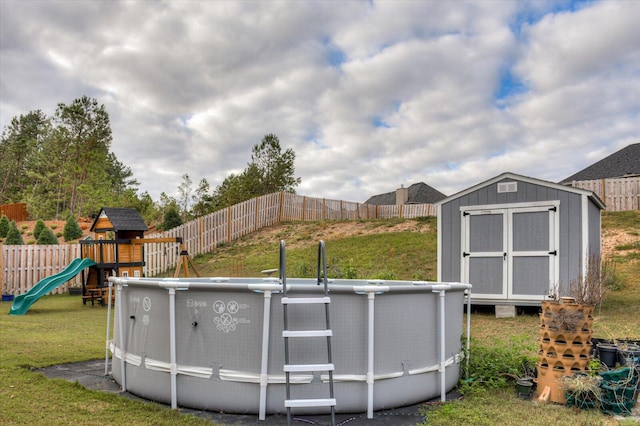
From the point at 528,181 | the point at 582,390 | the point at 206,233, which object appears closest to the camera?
the point at 582,390

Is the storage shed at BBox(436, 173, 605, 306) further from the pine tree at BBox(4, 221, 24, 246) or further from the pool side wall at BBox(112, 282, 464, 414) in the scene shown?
the pine tree at BBox(4, 221, 24, 246)

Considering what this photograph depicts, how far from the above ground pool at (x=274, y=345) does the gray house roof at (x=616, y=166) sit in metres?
26.7

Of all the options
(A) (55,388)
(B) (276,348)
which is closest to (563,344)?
(B) (276,348)

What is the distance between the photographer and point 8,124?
49.1 meters

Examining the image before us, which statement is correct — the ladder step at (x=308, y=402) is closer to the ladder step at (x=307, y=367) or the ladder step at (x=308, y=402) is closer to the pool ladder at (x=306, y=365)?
the pool ladder at (x=306, y=365)

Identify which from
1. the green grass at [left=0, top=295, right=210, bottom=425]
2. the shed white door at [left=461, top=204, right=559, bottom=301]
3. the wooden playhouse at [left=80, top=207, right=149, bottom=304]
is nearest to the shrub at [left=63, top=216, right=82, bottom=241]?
the wooden playhouse at [left=80, top=207, right=149, bottom=304]

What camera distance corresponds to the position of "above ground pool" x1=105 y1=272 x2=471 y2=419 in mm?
4227

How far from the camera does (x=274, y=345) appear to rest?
13.8ft

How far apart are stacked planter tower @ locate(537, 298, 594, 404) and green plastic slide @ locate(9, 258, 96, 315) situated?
11907mm

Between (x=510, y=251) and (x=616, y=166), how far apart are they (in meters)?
21.8

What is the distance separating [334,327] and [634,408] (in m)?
3.21

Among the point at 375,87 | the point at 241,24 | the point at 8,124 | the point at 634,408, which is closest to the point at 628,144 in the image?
the point at 375,87

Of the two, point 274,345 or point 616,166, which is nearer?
point 274,345

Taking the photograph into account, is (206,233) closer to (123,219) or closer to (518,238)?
(123,219)
